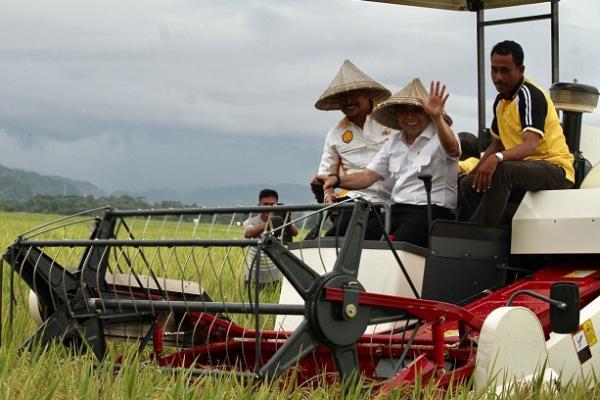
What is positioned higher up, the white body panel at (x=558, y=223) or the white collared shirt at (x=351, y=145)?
the white collared shirt at (x=351, y=145)

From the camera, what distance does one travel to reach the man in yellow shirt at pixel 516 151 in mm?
6008

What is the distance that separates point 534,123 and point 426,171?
27.0 inches

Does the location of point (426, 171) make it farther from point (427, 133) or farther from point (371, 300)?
point (371, 300)

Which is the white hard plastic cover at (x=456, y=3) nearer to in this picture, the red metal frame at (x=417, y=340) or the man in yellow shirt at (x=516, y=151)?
the man in yellow shirt at (x=516, y=151)

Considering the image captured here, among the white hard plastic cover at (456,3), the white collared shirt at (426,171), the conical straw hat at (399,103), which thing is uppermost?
the white hard plastic cover at (456,3)

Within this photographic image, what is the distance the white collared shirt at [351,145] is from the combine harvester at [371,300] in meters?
1.21

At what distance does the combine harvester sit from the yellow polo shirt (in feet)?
0.81

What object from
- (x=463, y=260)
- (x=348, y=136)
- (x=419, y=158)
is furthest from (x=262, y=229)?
(x=463, y=260)

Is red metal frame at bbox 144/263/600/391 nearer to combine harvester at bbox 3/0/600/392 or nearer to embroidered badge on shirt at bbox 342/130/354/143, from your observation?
combine harvester at bbox 3/0/600/392

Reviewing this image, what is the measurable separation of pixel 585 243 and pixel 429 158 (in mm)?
1019

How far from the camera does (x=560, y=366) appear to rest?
5.18m

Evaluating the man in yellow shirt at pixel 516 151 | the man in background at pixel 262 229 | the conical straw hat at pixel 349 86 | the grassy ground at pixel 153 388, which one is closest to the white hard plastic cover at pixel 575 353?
the grassy ground at pixel 153 388

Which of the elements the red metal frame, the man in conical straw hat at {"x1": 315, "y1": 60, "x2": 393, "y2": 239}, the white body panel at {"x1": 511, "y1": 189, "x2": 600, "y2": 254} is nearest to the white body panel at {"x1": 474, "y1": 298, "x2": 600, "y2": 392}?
the red metal frame

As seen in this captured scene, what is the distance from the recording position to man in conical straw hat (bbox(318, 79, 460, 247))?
612 cm
